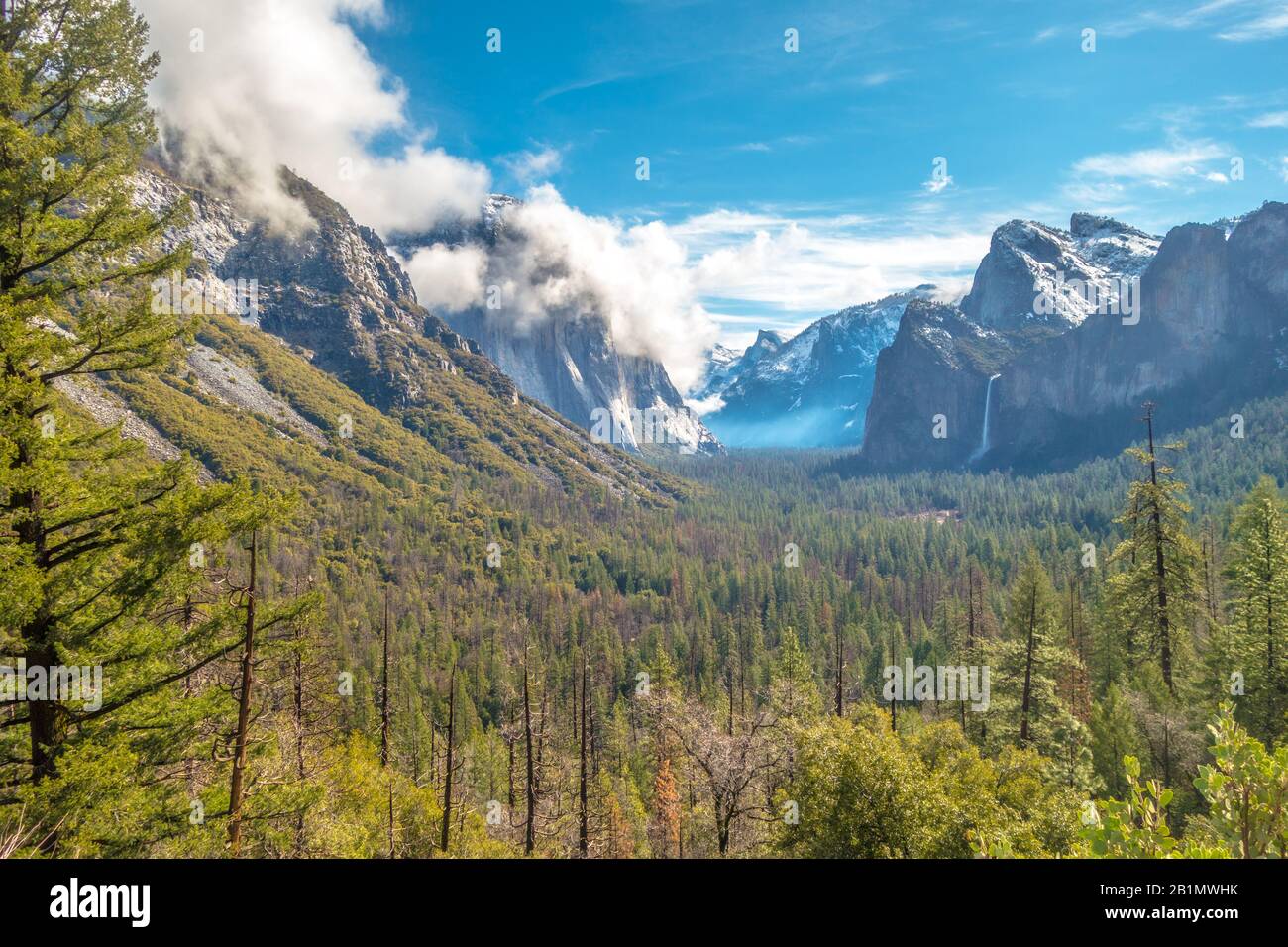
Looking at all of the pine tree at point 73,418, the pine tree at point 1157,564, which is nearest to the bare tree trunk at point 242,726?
the pine tree at point 73,418

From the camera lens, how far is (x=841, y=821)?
1683 cm

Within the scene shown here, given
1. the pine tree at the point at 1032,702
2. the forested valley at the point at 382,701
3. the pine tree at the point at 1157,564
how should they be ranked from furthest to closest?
the pine tree at the point at 1032,702, the pine tree at the point at 1157,564, the forested valley at the point at 382,701

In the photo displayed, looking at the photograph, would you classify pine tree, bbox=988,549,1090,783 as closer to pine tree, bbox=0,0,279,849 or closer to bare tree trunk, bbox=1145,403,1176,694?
bare tree trunk, bbox=1145,403,1176,694

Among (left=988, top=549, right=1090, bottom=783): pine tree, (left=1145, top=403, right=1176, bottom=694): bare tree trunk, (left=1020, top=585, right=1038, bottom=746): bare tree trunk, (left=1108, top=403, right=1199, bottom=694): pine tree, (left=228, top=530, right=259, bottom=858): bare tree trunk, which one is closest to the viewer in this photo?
(left=228, top=530, right=259, bottom=858): bare tree trunk

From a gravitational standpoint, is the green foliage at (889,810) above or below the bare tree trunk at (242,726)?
below

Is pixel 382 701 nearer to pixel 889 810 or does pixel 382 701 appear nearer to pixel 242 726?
pixel 242 726

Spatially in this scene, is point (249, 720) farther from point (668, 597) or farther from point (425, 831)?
point (668, 597)

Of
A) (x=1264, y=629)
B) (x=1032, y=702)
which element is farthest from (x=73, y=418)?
(x=1264, y=629)

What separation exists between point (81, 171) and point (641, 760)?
56133 mm

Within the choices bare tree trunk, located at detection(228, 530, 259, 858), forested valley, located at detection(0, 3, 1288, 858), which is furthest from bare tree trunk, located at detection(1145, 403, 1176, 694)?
bare tree trunk, located at detection(228, 530, 259, 858)

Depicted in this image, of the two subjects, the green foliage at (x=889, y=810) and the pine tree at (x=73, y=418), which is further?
the green foliage at (x=889, y=810)

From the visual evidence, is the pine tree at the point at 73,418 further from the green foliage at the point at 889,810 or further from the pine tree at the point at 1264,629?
the pine tree at the point at 1264,629
